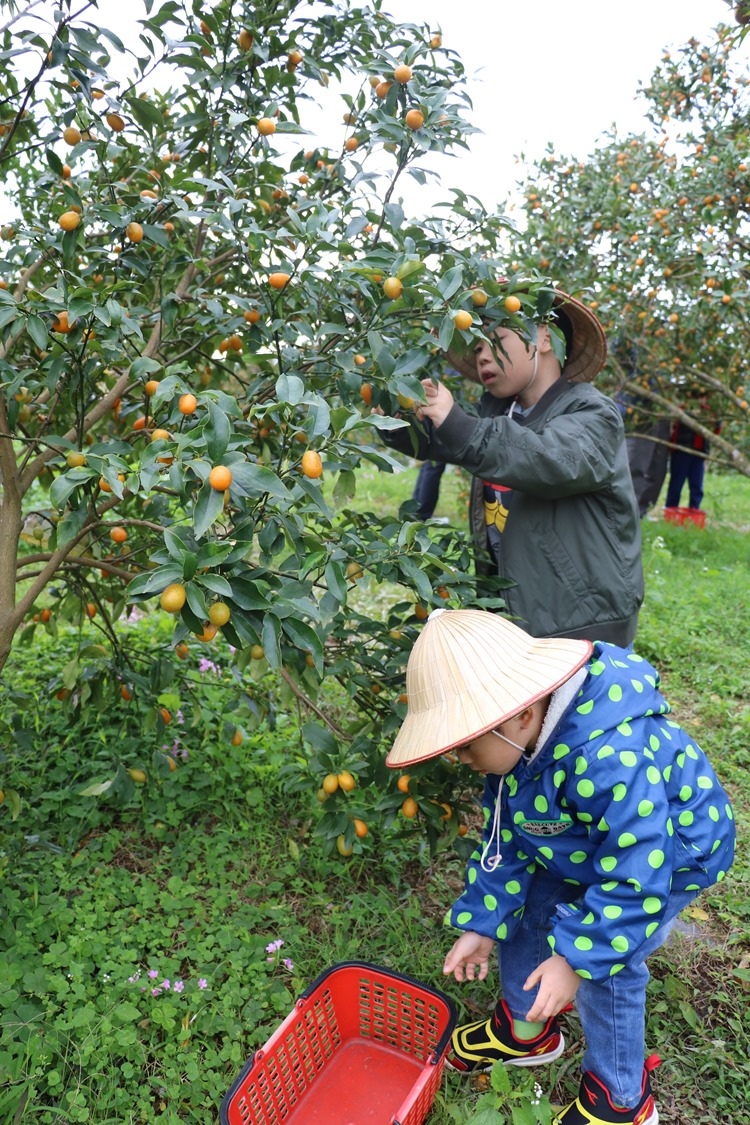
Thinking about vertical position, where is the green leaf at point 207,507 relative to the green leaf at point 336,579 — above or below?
above

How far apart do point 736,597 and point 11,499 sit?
12.3 feet

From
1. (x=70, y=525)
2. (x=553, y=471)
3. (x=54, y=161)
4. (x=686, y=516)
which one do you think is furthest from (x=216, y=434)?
(x=686, y=516)

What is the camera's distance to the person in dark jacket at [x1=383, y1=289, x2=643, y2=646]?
6.16ft

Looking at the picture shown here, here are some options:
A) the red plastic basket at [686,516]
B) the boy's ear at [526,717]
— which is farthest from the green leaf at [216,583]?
the red plastic basket at [686,516]

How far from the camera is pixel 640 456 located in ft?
21.4

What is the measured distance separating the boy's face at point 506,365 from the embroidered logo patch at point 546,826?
3.33ft

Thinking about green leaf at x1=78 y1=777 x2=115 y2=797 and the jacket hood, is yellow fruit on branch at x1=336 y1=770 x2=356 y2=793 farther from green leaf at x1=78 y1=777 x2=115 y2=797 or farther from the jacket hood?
green leaf at x1=78 y1=777 x2=115 y2=797

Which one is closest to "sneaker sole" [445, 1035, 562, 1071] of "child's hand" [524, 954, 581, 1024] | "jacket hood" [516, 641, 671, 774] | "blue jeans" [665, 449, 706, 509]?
"child's hand" [524, 954, 581, 1024]

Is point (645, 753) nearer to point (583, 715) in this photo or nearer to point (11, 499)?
point (583, 715)

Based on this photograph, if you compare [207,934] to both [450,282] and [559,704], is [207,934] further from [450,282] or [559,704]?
[450,282]

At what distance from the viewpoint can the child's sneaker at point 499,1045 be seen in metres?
1.70

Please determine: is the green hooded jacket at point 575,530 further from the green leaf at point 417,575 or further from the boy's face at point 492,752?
the boy's face at point 492,752

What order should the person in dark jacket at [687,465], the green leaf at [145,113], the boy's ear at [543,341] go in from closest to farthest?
the green leaf at [145,113], the boy's ear at [543,341], the person in dark jacket at [687,465]

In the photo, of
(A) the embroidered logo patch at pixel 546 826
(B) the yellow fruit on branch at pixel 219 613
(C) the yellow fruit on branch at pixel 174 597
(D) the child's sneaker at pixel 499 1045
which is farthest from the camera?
(D) the child's sneaker at pixel 499 1045
